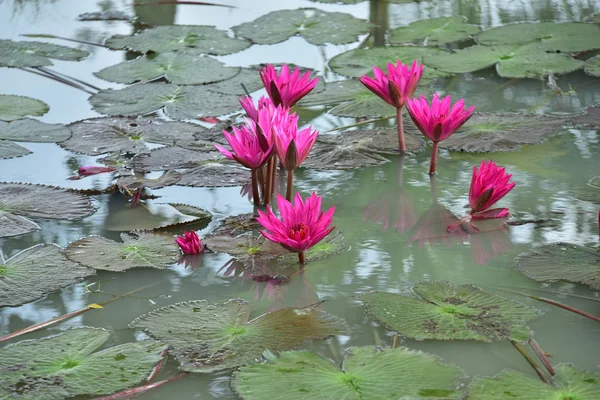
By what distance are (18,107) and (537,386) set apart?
6.17ft

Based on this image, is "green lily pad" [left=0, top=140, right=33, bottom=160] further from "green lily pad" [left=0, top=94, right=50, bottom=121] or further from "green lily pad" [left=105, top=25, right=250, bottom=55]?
"green lily pad" [left=105, top=25, right=250, bottom=55]

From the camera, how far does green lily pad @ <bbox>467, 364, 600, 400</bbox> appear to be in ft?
3.71

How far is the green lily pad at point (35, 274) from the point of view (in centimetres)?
148

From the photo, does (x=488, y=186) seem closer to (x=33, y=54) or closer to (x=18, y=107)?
(x=18, y=107)

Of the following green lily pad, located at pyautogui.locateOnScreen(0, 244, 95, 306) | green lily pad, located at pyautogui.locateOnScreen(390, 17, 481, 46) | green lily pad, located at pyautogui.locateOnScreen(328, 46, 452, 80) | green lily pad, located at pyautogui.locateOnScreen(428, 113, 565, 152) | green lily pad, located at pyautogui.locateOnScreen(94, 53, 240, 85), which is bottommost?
green lily pad, located at pyautogui.locateOnScreen(0, 244, 95, 306)

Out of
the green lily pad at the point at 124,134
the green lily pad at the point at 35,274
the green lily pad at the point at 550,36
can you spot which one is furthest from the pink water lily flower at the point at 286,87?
the green lily pad at the point at 550,36

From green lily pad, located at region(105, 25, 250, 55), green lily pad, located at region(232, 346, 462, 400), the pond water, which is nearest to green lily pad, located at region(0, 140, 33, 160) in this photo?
the pond water

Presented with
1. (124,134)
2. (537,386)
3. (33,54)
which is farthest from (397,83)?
(33,54)

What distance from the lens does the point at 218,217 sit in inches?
70.7

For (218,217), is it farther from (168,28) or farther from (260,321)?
(168,28)

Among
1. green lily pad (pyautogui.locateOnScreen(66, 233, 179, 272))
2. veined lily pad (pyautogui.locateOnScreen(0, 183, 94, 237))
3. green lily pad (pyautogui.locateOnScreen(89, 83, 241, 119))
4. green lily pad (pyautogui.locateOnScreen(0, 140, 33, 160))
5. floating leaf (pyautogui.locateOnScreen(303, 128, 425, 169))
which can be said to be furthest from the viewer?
green lily pad (pyautogui.locateOnScreen(89, 83, 241, 119))

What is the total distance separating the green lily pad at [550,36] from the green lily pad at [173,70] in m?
0.96

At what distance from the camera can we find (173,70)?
9.08ft

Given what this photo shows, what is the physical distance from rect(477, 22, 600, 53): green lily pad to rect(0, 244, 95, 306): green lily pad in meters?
1.84
